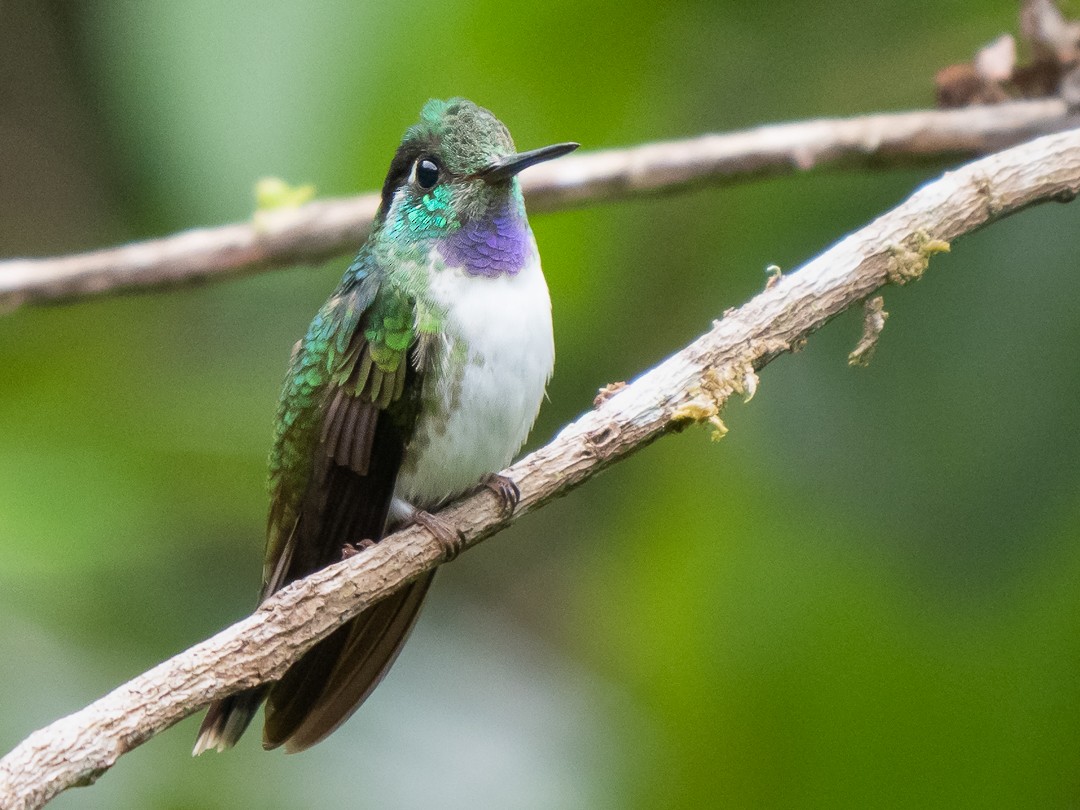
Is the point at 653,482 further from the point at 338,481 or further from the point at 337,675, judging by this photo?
the point at 338,481

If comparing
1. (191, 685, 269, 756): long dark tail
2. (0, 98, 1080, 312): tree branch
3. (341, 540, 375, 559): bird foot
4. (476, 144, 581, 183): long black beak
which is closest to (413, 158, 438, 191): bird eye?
(476, 144, 581, 183): long black beak

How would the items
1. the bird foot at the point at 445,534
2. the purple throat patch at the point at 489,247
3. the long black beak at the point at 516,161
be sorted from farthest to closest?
the purple throat patch at the point at 489,247
the long black beak at the point at 516,161
the bird foot at the point at 445,534

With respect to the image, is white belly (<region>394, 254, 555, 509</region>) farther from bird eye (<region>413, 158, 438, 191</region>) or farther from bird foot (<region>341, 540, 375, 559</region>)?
bird eye (<region>413, 158, 438, 191</region>)

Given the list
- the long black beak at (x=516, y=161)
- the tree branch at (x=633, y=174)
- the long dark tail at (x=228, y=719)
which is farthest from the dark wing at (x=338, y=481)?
the tree branch at (x=633, y=174)

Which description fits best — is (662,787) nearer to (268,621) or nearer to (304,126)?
(268,621)

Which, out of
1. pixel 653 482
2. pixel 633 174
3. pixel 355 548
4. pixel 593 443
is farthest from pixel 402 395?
pixel 653 482

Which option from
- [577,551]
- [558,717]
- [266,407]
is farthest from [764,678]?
[266,407]

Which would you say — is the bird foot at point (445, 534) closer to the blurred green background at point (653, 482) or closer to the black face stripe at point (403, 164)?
the black face stripe at point (403, 164)
